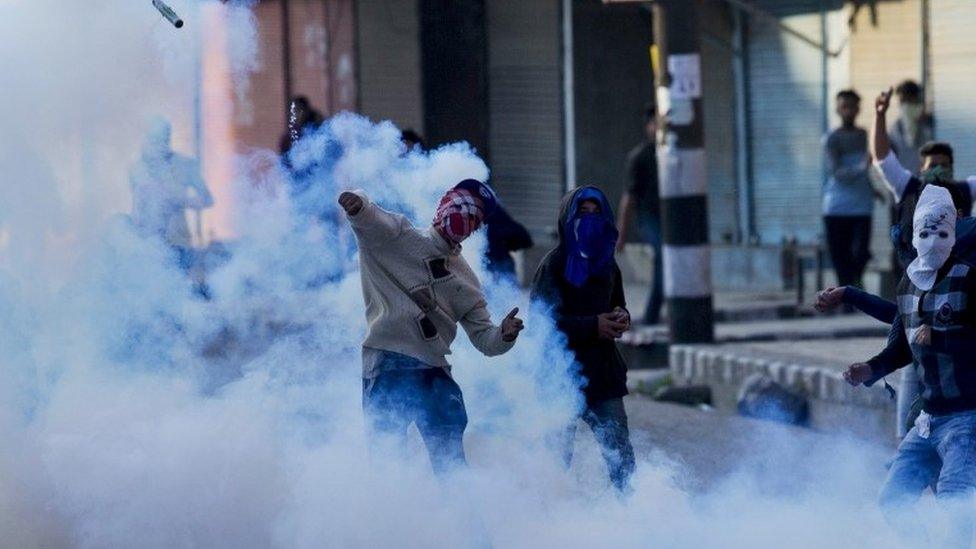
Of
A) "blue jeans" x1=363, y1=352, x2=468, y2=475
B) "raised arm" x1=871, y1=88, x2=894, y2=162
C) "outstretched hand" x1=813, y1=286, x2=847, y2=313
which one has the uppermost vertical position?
"raised arm" x1=871, y1=88, x2=894, y2=162

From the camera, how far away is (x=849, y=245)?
1493cm

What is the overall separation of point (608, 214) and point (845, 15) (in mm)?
9480

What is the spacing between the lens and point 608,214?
8.01 m

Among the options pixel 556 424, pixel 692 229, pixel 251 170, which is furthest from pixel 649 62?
pixel 556 424

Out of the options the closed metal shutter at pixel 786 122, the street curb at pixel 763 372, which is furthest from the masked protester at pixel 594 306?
the closed metal shutter at pixel 786 122

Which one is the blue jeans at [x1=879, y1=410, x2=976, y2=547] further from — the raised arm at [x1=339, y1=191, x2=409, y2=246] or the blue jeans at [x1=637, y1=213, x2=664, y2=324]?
the blue jeans at [x1=637, y1=213, x2=664, y2=324]

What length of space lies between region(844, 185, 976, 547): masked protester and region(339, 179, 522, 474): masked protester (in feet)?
4.46

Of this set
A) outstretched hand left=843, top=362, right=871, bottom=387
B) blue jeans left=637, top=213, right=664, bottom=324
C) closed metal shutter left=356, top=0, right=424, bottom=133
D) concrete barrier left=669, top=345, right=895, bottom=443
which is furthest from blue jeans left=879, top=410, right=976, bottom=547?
closed metal shutter left=356, top=0, right=424, bottom=133

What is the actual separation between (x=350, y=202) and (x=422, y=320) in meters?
0.52

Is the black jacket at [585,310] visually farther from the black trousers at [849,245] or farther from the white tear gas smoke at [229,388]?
the black trousers at [849,245]

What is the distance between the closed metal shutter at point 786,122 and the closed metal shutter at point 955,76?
152cm

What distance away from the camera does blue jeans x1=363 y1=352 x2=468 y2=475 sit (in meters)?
7.62

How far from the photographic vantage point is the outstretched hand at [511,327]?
24.3ft

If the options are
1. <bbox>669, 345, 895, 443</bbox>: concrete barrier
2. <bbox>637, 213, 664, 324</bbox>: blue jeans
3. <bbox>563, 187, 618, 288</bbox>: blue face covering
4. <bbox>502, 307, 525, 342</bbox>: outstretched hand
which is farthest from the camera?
<bbox>637, 213, 664, 324</bbox>: blue jeans
